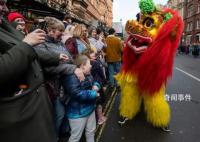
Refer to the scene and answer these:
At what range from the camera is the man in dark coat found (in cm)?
202

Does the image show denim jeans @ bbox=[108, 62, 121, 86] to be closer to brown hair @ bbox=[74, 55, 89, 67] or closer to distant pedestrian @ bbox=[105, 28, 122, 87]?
distant pedestrian @ bbox=[105, 28, 122, 87]

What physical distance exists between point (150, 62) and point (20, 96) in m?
3.60

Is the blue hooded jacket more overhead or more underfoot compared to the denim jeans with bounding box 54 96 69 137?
more overhead

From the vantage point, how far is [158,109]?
547 centimetres

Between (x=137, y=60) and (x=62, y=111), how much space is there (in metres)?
1.91

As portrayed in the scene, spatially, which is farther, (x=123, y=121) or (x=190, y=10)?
(x=190, y=10)

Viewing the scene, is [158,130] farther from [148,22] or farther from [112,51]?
[112,51]

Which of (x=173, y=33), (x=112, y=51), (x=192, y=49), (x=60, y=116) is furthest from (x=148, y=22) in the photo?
(x=192, y=49)

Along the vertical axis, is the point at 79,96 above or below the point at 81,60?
below

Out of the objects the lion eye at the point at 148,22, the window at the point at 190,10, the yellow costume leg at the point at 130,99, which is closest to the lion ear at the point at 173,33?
the lion eye at the point at 148,22

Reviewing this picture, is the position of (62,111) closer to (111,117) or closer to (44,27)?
(44,27)

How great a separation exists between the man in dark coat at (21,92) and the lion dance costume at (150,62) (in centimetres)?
333

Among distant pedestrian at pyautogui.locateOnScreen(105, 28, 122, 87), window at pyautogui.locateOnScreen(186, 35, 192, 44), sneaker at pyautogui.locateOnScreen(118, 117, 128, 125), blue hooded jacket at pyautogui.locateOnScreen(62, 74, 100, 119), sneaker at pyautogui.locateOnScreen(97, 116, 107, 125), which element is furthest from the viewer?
window at pyautogui.locateOnScreen(186, 35, 192, 44)

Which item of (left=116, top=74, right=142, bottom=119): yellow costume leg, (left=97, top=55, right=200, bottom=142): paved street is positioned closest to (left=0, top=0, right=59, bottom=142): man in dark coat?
(left=97, top=55, right=200, bottom=142): paved street
